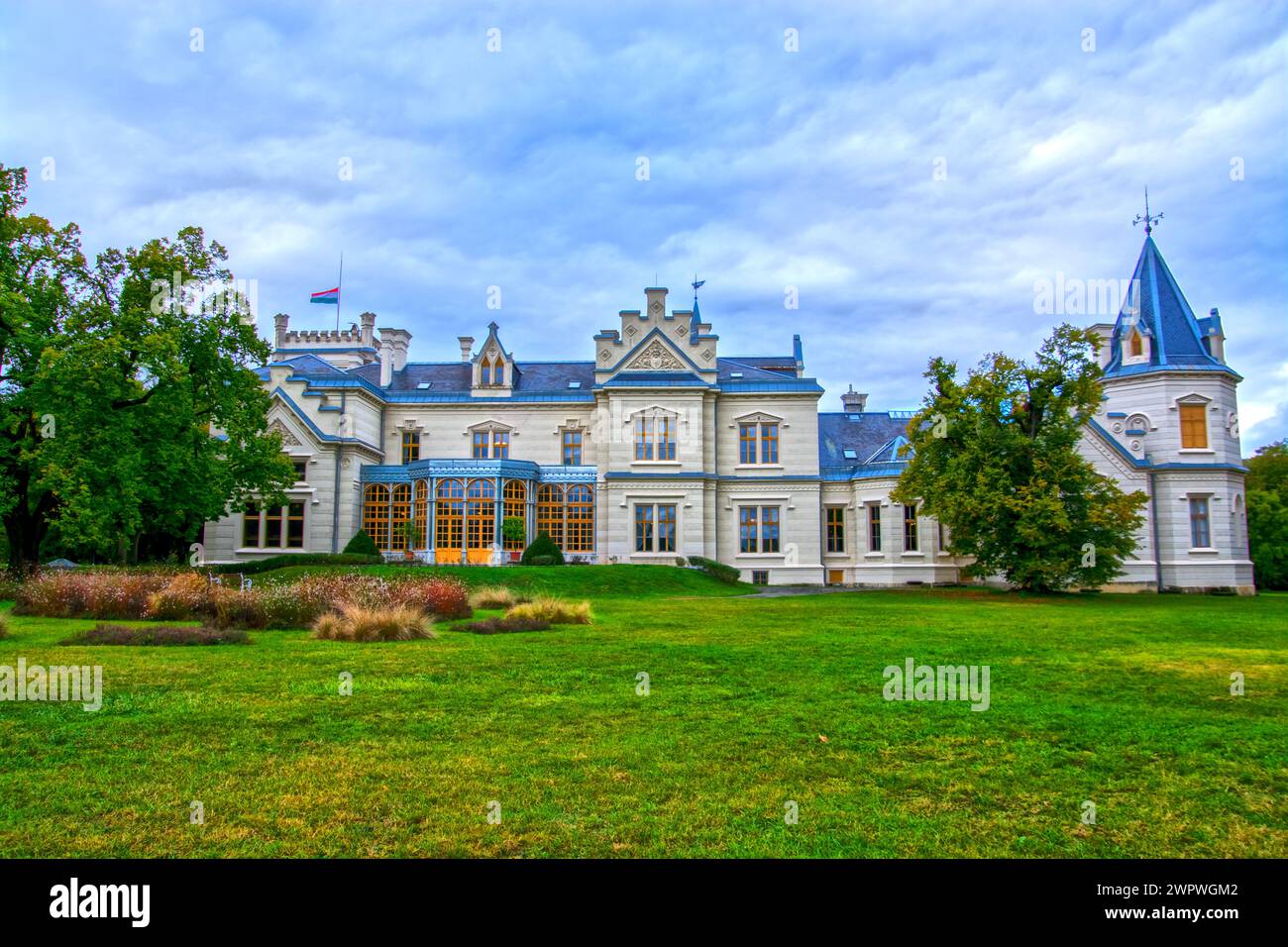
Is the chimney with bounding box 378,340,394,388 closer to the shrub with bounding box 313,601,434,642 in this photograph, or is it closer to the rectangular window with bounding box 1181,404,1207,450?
the shrub with bounding box 313,601,434,642

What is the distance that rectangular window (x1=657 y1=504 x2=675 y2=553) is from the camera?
136 ft

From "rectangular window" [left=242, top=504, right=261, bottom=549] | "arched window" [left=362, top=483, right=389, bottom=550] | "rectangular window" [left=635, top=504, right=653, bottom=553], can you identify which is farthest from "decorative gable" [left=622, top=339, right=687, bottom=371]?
"rectangular window" [left=242, top=504, right=261, bottom=549]

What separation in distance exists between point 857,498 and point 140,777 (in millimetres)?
39700

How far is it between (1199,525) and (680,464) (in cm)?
2515

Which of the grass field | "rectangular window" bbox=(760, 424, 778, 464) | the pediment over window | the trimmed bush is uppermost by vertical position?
the pediment over window

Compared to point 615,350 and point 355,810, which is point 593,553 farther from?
point 355,810

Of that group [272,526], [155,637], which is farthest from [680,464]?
[155,637]

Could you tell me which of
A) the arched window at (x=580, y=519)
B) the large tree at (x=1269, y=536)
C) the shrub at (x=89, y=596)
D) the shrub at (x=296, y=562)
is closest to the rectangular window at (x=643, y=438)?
the arched window at (x=580, y=519)

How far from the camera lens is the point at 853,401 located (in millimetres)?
52469

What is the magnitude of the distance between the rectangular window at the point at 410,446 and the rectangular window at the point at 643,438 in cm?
1221

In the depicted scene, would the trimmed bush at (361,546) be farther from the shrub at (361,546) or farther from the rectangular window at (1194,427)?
the rectangular window at (1194,427)

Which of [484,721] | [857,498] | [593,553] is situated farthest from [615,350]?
[484,721]

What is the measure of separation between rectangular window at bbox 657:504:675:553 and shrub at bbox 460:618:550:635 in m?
24.6

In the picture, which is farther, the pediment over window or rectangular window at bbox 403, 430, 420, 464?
rectangular window at bbox 403, 430, 420, 464
